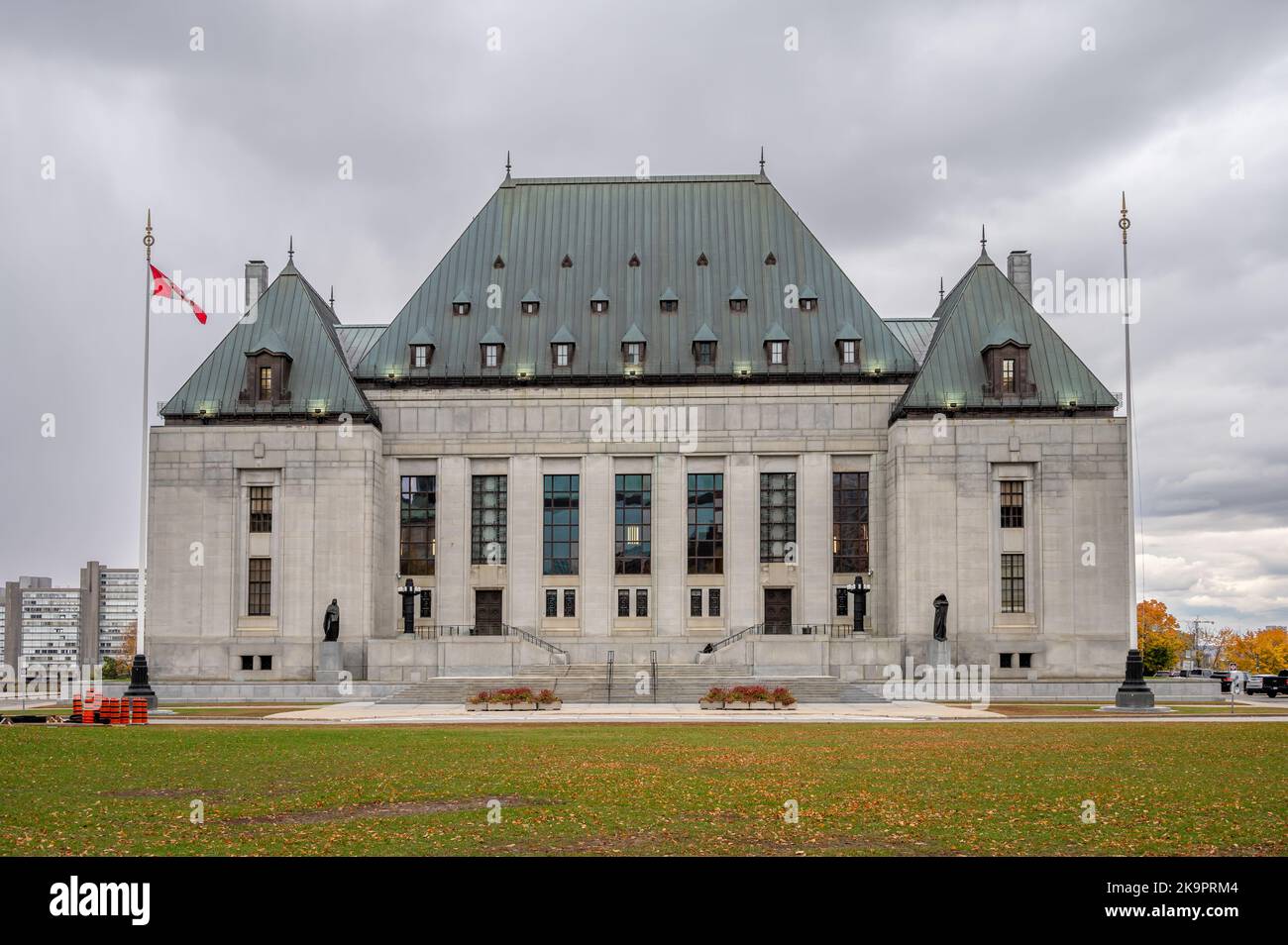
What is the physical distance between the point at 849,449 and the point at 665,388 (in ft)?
33.3

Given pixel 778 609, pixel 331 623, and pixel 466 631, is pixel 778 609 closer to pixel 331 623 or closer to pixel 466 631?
pixel 466 631

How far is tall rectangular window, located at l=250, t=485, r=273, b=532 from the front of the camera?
6531 centimetres

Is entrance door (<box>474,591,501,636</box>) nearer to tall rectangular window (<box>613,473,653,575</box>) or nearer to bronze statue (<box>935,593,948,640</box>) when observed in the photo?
tall rectangular window (<box>613,473,653,575</box>)

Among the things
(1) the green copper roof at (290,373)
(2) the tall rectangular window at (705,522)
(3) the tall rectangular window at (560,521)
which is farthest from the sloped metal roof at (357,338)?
(2) the tall rectangular window at (705,522)

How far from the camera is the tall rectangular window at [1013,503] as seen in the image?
2530 inches

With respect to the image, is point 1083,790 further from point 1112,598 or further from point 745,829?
point 1112,598

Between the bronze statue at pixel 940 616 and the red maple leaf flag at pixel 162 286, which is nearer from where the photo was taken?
the red maple leaf flag at pixel 162 286

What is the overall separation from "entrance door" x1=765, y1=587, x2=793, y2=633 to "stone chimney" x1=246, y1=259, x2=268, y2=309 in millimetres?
34836

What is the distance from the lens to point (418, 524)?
67.8m

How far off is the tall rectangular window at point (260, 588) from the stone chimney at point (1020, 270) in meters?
44.5

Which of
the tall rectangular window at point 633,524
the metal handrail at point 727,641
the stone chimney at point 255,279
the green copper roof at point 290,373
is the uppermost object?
the stone chimney at point 255,279

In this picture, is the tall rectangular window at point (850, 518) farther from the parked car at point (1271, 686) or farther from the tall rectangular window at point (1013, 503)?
the parked car at point (1271, 686)

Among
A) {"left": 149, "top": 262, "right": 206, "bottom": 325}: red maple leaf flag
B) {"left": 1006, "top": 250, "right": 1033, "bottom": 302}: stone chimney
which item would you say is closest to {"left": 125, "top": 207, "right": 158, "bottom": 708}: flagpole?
{"left": 149, "top": 262, "right": 206, "bottom": 325}: red maple leaf flag
